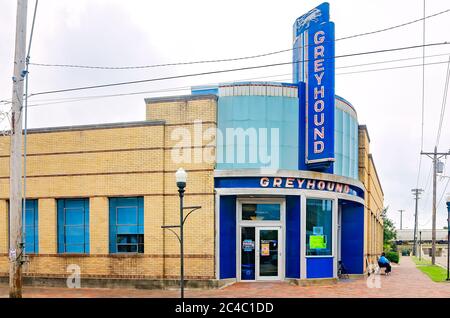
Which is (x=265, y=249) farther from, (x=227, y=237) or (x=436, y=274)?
(x=436, y=274)

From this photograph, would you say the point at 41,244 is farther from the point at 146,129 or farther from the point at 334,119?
the point at 334,119

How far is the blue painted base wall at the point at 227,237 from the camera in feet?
71.5

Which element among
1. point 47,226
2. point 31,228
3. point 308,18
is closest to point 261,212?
point 308,18

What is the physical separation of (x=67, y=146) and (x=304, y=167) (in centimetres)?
949

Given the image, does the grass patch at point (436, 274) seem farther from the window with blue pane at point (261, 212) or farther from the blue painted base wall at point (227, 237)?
the blue painted base wall at point (227, 237)

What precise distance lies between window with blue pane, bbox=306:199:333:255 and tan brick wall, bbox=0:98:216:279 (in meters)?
3.96

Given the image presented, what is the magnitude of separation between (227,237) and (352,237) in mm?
8100

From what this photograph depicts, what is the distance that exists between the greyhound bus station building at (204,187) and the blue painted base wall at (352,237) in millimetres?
4402

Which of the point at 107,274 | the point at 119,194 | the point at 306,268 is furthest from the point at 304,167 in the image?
the point at 107,274

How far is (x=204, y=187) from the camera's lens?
21.7 m

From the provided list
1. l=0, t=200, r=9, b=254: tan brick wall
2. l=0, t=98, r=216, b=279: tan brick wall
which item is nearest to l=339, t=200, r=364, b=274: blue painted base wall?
l=0, t=98, r=216, b=279: tan brick wall

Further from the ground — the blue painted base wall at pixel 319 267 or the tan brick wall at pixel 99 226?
the tan brick wall at pixel 99 226

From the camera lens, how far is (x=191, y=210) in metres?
21.7

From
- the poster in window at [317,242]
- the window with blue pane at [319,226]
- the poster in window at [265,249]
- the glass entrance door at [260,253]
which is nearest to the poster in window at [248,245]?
the glass entrance door at [260,253]
